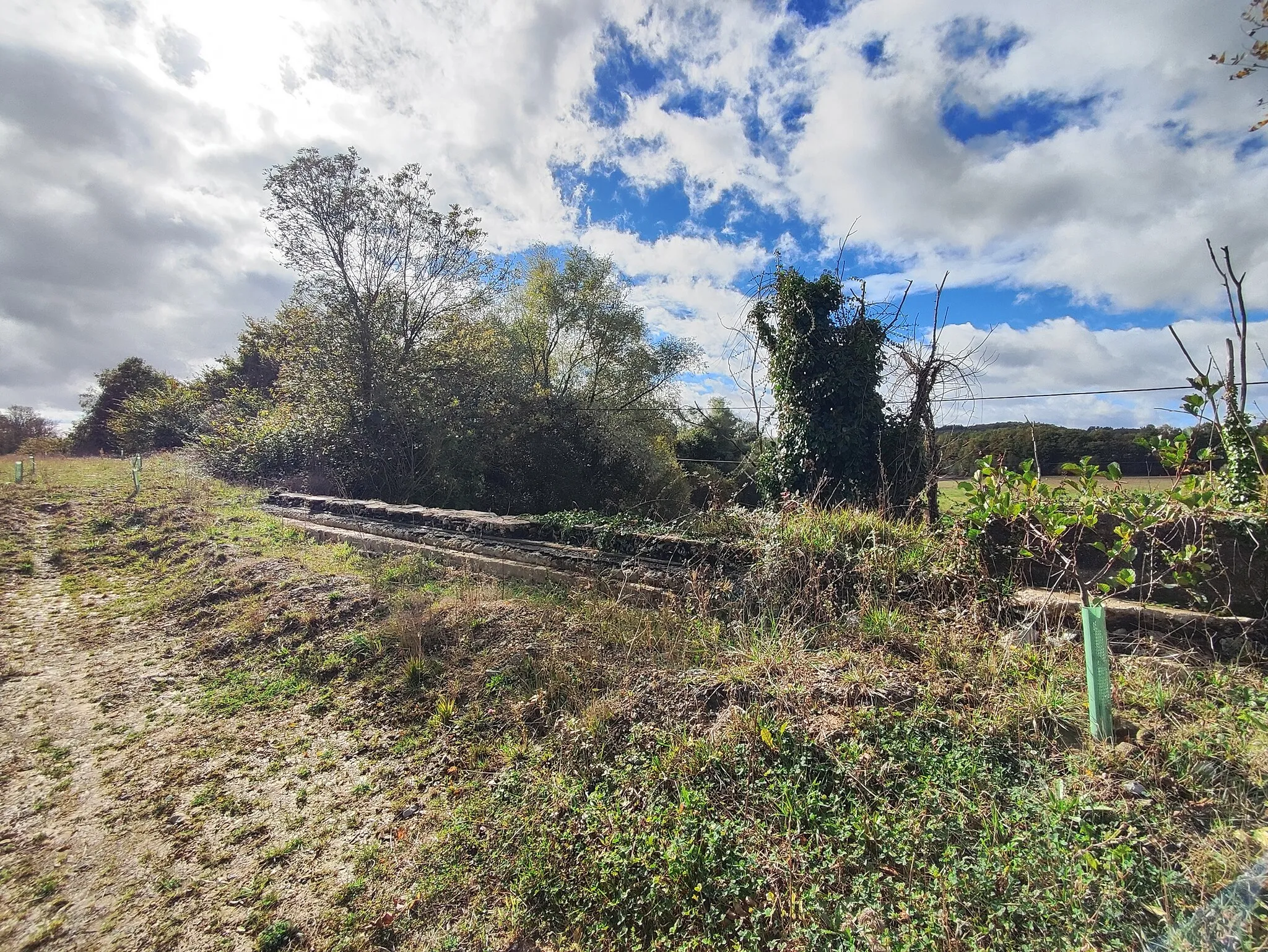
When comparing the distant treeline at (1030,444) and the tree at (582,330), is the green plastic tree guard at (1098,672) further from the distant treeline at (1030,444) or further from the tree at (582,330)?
the tree at (582,330)

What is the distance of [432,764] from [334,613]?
2658 millimetres

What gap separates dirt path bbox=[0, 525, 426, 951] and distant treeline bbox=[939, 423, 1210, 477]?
219 inches

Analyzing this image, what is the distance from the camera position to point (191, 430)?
2056 cm

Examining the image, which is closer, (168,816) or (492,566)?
(168,816)

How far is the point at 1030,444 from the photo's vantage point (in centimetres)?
584

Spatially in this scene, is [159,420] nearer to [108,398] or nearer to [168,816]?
[108,398]

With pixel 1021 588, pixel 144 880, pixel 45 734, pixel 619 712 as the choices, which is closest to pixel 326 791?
pixel 144 880

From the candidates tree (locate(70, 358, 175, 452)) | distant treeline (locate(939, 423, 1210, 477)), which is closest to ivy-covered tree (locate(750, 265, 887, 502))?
distant treeline (locate(939, 423, 1210, 477))

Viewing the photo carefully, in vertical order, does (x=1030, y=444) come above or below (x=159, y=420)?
below

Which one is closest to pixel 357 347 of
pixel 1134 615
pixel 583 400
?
pixel 583 400

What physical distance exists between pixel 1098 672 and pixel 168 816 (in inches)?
185

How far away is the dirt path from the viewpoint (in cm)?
233

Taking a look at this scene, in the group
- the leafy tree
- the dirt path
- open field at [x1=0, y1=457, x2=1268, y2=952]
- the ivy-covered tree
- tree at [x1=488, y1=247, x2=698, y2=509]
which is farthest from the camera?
the leafy tree

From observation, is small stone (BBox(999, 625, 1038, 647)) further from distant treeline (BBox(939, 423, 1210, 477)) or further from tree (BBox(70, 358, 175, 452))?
tree (BBox(70, 358, 175, 452))
